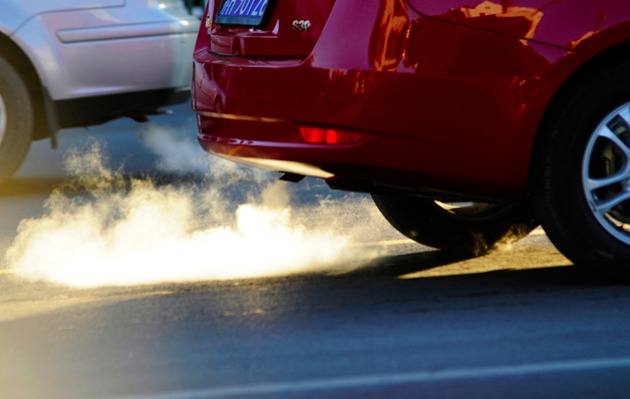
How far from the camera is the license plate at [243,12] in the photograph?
5738 millimetres

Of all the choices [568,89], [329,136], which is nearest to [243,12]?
[329,136]

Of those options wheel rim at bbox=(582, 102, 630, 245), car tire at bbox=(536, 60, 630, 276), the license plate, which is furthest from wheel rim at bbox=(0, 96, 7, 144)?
wheel rim at bbox=(582, 102, 630, 245)

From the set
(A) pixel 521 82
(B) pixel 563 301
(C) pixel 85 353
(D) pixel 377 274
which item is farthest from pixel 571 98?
(C) pixel 85 353

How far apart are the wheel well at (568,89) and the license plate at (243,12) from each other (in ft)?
3.82

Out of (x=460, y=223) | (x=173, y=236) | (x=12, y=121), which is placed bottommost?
(x=12, y=121)

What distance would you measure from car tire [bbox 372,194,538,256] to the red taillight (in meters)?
1.21

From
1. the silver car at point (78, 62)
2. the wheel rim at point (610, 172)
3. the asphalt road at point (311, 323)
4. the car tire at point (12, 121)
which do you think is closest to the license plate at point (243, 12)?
the asphalt road at point (311, 323)

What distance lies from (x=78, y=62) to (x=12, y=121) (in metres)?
0.54

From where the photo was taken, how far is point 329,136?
5.43m

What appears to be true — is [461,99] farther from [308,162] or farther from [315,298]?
[315,298]

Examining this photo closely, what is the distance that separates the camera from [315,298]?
18.5 ft

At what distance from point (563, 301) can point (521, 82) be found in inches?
33.2

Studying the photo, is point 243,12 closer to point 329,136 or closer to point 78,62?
point 329,136

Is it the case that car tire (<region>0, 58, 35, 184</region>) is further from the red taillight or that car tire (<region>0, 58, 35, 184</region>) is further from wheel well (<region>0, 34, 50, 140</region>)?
the red taillight
